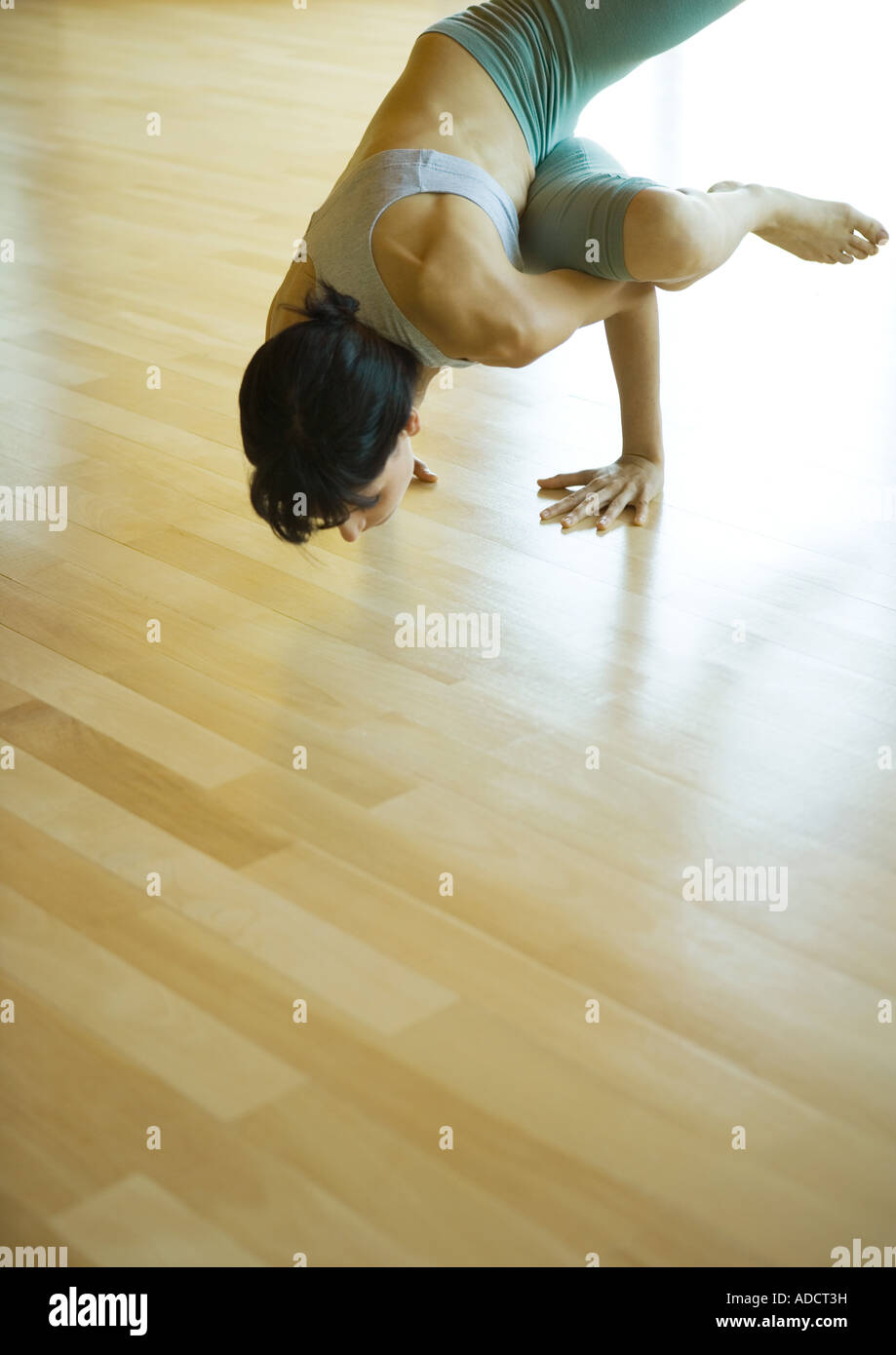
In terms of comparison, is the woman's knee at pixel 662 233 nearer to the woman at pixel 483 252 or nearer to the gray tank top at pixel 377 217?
the woman at pixel 483 252

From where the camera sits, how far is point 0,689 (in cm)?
170

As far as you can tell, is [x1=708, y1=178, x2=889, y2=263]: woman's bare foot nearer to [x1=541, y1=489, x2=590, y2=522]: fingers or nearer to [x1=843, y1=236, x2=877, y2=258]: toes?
[x1=843, y1=236, x2=877, y2=258]: toes

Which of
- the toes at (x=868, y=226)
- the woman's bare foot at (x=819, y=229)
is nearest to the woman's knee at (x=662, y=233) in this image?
the woman's bare foot at (x=819, y=229)

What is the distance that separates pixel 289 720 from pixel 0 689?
33cm

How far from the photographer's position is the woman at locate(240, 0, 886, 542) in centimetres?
161

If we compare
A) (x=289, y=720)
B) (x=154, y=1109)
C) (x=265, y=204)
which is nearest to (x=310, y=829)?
(x=289, y=720)

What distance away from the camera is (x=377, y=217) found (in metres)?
1.77

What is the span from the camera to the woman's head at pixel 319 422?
159 cm

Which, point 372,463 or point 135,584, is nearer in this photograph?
point 372,463

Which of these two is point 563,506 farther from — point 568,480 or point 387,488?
point 387,488

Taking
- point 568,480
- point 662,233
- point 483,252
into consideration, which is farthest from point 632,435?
point 483,252

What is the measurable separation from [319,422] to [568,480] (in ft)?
2.19
